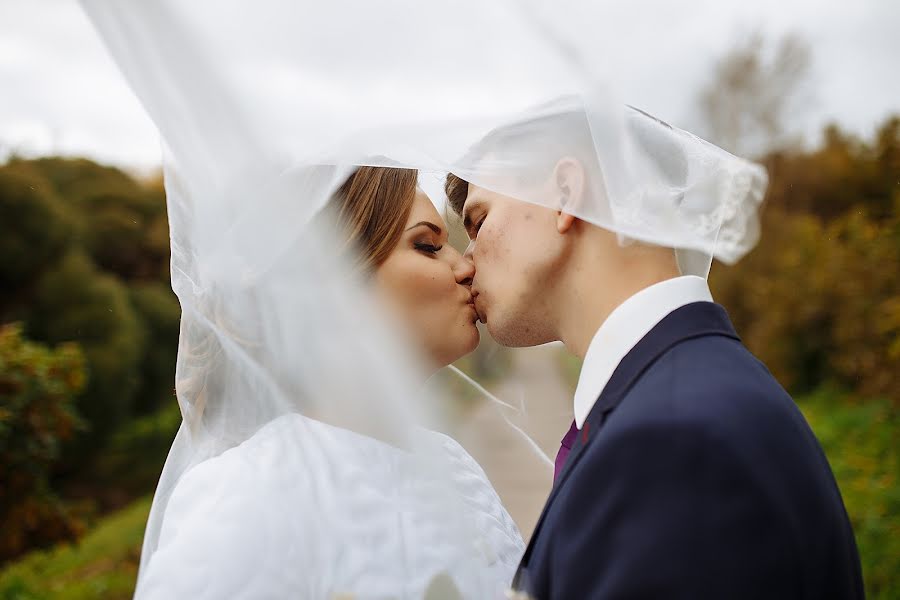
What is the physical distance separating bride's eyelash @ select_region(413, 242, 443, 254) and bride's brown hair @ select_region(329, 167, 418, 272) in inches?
3.2

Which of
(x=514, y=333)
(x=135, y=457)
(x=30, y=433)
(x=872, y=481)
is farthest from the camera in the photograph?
(x=135, y=457)

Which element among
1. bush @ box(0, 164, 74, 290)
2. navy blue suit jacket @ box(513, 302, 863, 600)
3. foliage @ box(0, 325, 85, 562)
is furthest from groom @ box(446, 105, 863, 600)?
bush @ box(0, 164, 74, 290)

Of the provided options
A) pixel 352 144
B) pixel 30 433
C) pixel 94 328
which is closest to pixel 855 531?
pixel 352 144

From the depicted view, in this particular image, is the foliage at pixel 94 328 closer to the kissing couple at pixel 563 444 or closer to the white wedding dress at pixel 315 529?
the kissing couple at pixel 563 444

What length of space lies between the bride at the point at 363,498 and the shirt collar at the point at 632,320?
0.45m

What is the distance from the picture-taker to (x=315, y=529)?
1.83 m

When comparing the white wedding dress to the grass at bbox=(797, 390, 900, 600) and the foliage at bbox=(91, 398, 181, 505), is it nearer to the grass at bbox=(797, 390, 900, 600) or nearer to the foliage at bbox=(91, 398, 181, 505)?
the grass at bbox=(797, 390, 900, 600)

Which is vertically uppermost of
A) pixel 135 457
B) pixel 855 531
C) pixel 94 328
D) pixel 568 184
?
pixel 568 184

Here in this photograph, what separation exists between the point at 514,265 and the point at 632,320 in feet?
1.30

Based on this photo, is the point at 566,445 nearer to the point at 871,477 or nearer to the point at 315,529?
the point at 315,529

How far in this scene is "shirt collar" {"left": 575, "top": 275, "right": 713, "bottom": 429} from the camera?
6.34 feet

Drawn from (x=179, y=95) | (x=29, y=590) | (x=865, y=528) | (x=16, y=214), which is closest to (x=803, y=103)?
(x=865, y=528)

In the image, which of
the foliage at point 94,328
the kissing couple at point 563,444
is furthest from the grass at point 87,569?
the kissing couple at point 563,444

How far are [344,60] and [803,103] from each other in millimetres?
16740
